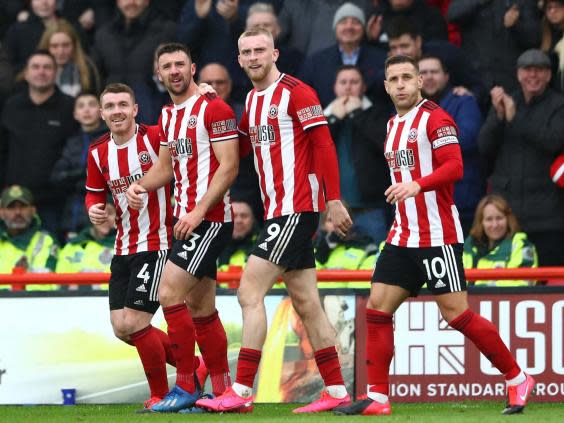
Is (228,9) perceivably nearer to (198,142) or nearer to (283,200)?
(198,142)

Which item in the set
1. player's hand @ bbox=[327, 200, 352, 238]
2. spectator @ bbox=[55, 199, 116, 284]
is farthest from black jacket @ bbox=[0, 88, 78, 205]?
player's hand @ bbox=[327, 200, 352, 238]

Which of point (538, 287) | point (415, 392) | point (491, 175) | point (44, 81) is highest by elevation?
point (44, 81)

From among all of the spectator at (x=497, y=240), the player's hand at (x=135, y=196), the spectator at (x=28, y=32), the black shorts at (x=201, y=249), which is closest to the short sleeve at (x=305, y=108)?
the black shorts at (x=201, y=249)

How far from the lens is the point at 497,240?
1005cm

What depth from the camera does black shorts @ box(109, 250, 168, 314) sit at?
8148mm

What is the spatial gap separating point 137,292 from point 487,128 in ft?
12.4

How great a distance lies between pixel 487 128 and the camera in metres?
10.8

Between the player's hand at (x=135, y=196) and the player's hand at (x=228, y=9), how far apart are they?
432 centimetres

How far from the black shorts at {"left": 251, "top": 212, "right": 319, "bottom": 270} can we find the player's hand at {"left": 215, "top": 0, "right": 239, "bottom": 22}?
15.6ft

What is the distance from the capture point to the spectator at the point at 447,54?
11.3 metres

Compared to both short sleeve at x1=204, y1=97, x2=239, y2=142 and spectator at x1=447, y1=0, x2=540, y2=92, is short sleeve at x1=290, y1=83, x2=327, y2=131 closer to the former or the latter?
short sleeve at x1=204, y1=97, x2=239, y2=142

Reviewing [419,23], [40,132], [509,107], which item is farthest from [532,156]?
[40,132]

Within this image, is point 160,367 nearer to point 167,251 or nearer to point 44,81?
point 167,251

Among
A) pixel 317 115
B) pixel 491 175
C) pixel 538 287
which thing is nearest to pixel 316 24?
pixel 491 175
